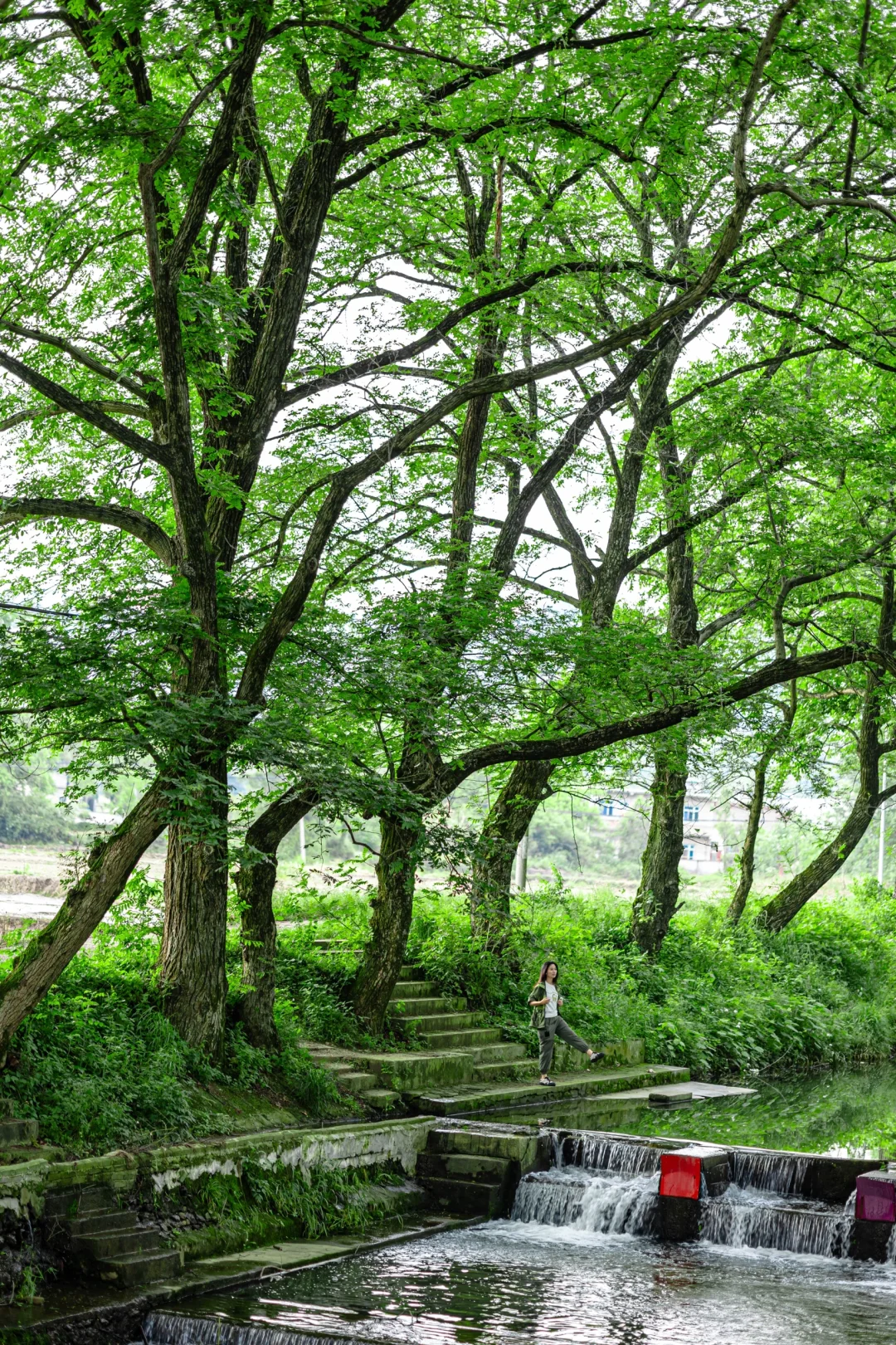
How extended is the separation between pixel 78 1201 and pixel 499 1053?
25.9 feet

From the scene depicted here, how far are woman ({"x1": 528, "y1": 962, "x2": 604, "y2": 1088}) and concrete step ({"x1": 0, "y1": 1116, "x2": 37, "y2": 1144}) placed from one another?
7.45 m

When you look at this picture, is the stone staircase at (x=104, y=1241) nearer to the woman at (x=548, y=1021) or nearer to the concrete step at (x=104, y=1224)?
the concrete step at (x=104, y=1224)

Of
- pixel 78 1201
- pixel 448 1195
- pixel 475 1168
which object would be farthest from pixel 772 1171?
pixel 78 1201

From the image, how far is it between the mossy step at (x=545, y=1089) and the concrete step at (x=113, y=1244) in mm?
4810

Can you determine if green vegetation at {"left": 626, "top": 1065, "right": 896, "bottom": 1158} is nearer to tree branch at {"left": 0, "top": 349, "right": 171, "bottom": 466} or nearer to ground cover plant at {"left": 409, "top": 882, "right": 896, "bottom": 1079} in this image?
ground cover plant at {"left": 409, "top": 882, "right": 896, "bottom": 1079}

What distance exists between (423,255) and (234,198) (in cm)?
535

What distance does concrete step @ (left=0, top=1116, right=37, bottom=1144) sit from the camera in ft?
30.7

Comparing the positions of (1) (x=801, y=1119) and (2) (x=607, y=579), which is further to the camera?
(2) (x=607, y=579)

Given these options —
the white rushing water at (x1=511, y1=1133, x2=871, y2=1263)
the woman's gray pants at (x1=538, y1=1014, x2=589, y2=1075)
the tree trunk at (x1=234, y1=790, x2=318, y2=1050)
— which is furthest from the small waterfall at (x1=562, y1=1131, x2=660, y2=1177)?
the tree trunk at (x1=234, y1=790, x2=318, y2=1050)

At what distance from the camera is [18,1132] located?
9422 mm

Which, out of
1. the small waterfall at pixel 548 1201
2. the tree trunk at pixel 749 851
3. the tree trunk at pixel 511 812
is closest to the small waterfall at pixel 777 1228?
the small waterfall at pixel 548 1201

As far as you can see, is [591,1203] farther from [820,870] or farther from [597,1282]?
[820,870]

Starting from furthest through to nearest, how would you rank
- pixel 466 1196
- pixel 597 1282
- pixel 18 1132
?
pixel 466 1196 → pixel 597 1282 → pixel 18 1132

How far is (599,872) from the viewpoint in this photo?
68250mm
